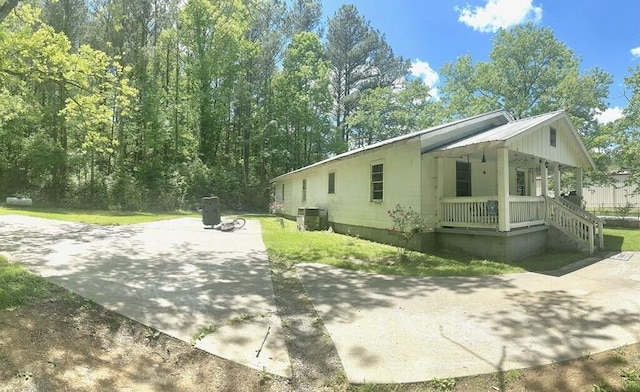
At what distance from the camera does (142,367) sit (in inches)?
131

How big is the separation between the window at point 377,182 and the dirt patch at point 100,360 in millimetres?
9083

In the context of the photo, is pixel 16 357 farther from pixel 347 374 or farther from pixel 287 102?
pixel 287 102

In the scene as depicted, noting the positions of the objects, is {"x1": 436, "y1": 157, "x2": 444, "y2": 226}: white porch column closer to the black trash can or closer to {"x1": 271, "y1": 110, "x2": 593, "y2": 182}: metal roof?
{"x1": 271, "y1": 110, "x2": 593, "y2": 182}: metal roof

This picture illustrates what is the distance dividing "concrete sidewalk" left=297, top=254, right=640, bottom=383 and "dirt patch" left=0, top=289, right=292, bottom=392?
1.16 meters

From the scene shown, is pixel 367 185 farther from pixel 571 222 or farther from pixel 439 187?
pixel 571 222

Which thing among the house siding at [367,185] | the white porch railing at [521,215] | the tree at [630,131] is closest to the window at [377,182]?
the house siding at [367,185]

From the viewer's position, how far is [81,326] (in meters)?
3.89

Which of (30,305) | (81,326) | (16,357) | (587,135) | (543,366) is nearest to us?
(16,357)

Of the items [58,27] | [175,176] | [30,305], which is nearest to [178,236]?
[30,305]

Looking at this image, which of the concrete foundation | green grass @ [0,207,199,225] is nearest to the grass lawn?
the concrete foundation

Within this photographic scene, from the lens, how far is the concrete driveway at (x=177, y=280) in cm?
397

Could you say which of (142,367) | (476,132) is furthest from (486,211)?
(142,367)

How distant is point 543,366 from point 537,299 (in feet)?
8.45

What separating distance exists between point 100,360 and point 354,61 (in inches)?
1519
